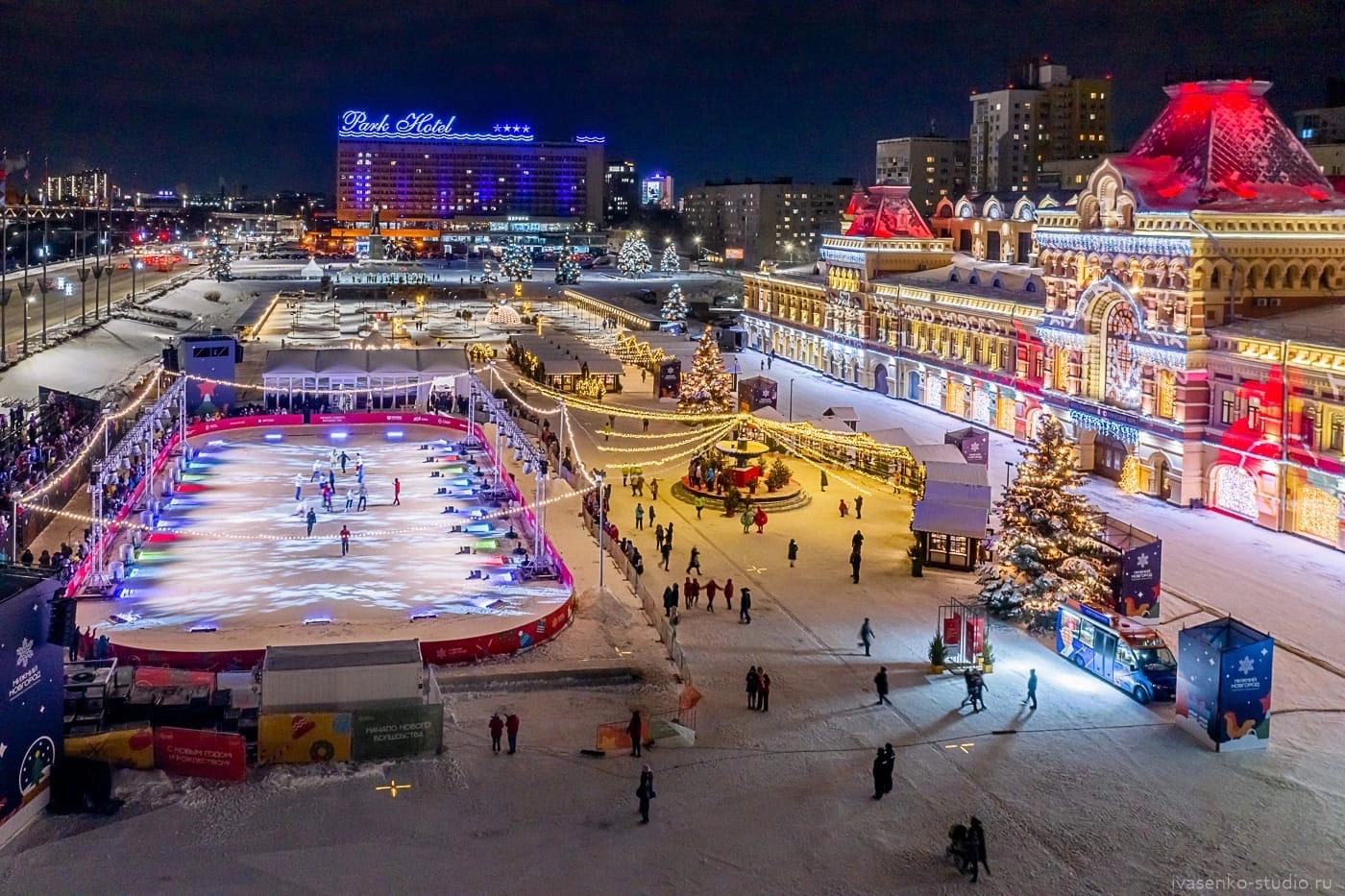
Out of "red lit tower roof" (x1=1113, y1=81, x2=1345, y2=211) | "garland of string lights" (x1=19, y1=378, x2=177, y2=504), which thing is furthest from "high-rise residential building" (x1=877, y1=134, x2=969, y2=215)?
"garland of string lights" (x1=19, y1=378, x2=177, y2=504)

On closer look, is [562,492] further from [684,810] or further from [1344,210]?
[1344,210]

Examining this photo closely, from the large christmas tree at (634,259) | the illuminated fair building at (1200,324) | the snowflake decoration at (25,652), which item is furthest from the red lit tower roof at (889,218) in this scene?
the large christmas tree at (634,259)

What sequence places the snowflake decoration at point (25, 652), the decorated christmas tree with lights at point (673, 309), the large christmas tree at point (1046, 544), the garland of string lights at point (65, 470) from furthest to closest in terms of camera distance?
the decorated christmas tree with lights at point (673, 309)
the garland of string lights at point (65, 470)
the large christmas tree at point (1046, 544)
the snowflake decoration at point (25, 652)

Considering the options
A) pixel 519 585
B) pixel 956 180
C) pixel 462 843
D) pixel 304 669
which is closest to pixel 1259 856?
pixel 462 843

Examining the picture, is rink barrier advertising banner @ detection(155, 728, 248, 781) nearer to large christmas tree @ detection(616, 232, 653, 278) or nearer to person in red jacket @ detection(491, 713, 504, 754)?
person in red jacket @ detection(491, 713, 504, 754)

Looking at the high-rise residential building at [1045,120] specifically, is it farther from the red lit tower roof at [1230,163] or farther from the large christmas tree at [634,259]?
the red lit tower roof at [1230,163]

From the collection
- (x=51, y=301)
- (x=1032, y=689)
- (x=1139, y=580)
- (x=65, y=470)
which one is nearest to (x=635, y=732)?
(x=1032, y=689)

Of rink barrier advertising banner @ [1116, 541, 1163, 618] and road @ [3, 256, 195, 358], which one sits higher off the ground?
road @ [3, 256, 195, 358]
